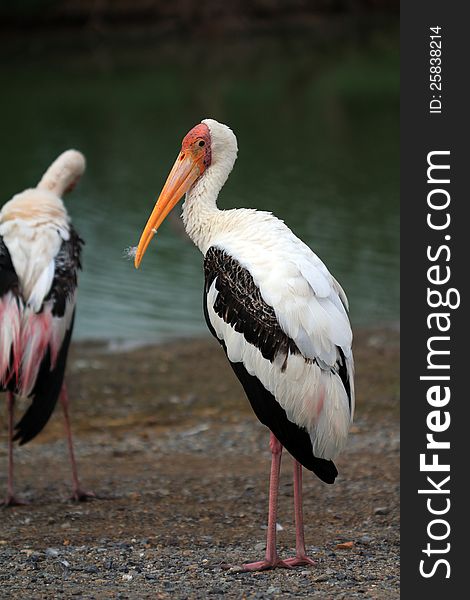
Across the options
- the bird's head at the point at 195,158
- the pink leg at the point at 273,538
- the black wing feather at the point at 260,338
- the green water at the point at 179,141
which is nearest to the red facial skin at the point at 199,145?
the bird's head at the point at 195,158

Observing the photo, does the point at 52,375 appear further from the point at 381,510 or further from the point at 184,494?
the point at 381,510

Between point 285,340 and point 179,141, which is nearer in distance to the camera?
point 285,340

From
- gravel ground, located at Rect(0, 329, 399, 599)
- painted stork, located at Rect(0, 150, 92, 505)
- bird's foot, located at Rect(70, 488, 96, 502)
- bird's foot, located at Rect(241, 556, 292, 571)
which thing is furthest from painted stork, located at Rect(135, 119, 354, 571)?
bird's foot, located at Rect(70, 488, 96, 502)

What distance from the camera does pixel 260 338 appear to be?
233 inches

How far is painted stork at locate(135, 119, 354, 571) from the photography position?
5.80 m

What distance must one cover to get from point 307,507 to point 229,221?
2.19 meters

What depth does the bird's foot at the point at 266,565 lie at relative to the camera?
19.4ft

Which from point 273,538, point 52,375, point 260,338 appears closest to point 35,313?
point 52,375

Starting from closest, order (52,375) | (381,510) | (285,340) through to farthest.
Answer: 1. (285,340)
2. (381,510)
3. (52,375)

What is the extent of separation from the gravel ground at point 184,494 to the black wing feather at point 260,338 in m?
0.59

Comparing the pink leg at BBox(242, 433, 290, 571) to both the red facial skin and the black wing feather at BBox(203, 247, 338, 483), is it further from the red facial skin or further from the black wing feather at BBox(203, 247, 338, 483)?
the red facial skin

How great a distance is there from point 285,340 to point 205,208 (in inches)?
48.3

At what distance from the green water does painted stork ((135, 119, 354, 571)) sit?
268 inches

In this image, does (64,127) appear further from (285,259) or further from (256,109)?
(285,259)
